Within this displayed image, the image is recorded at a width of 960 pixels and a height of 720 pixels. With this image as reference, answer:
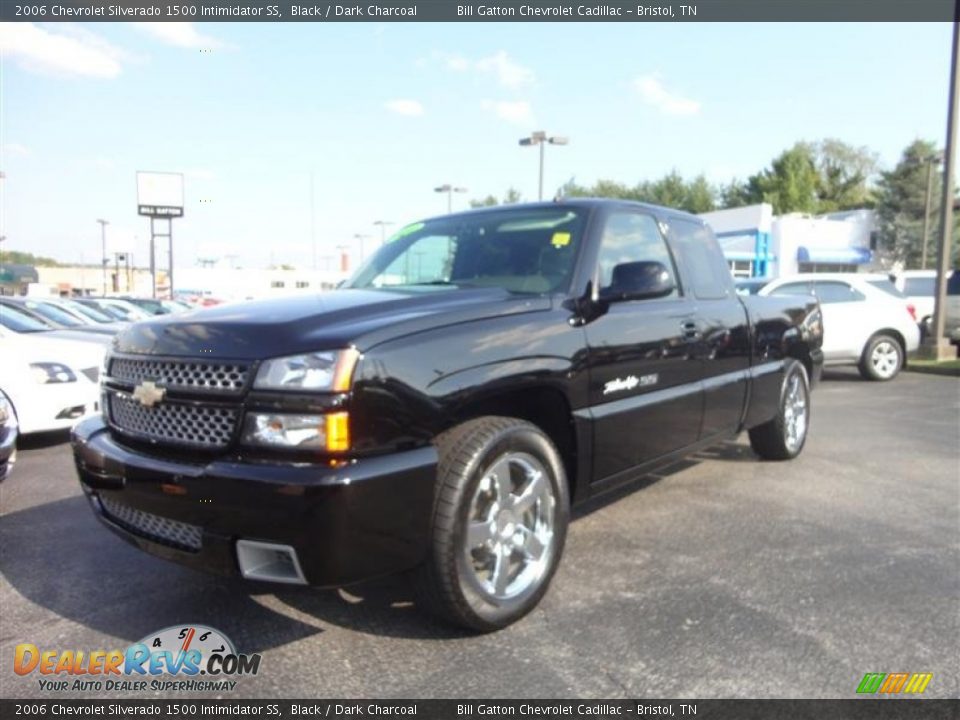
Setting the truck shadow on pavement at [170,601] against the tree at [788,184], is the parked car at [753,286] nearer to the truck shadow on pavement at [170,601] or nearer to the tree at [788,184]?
the truck shadow on pavement at [170,601]

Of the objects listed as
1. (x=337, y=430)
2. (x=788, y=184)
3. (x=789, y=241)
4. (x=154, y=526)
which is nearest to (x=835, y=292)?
(x=337, y=430)

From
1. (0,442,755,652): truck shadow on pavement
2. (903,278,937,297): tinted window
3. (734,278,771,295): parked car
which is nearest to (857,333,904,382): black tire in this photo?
(734,278,771,295): parked car

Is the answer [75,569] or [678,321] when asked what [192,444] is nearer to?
[75,569]

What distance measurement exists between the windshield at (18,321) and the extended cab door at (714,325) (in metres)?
8.01

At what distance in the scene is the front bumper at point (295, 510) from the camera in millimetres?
2383

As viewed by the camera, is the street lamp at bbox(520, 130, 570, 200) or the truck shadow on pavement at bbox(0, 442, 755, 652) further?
the street lamp at bbox(520, 130, 570, 200)

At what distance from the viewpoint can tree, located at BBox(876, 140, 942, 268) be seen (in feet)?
141

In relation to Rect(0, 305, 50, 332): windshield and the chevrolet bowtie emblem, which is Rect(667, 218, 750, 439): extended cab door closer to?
the chevrolet bowtie emblem

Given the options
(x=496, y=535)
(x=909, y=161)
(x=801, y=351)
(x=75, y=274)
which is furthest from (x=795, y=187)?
(x=75, y=274)

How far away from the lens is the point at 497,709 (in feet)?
8.04

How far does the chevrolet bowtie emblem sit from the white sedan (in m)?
4.29

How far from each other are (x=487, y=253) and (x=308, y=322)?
1490 millimetres

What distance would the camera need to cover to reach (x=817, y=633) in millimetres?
2936

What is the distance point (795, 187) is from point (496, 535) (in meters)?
62.9
